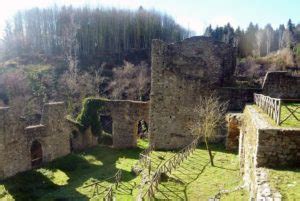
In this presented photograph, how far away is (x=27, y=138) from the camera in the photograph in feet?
65.7

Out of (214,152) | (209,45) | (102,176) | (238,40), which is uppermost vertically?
(238,40)

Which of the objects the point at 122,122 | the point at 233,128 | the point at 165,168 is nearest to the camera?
the point at 165,168

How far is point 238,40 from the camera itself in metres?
64.4

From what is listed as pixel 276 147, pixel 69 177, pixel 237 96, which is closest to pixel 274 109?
pixel 276 147

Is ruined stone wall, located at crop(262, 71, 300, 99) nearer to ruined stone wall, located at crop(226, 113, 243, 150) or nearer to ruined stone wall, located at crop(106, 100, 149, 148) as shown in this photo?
ruined stone wall, located at crop(226, 113, 243, 150)

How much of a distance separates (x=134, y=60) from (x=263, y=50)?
1253 inches

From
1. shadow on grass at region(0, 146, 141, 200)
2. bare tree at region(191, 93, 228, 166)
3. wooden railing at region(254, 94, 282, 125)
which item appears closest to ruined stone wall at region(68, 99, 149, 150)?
shadow on grass at region(0, 146, 141, 200)

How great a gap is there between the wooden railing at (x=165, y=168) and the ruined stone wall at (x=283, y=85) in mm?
5629

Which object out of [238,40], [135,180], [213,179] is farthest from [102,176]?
[238,40]

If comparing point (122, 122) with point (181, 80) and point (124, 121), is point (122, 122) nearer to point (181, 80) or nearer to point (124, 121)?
point (124, 121)

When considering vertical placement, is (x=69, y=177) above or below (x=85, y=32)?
below

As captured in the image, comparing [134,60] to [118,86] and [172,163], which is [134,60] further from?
[172,163]

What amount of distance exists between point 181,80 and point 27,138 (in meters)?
10.4

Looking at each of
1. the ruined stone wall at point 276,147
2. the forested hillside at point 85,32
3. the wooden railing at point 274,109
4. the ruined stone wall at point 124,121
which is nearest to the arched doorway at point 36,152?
the ruined stone wall at point 124,121
